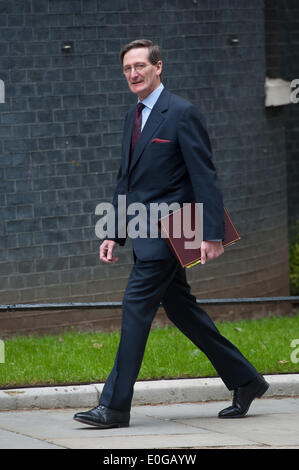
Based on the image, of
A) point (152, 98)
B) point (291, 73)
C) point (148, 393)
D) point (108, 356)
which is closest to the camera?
point (152, 98)

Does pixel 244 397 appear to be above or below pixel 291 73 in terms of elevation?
below

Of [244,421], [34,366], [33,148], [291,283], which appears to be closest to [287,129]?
[291,283]

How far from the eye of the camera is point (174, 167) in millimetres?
6473

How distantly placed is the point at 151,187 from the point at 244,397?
1402 millimetres

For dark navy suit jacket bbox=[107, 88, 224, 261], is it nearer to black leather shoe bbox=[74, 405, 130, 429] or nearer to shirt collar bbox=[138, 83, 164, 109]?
shirt collar bbox=[138, 83, 164, 109]

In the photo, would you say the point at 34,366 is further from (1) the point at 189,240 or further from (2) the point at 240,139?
(2) the point at 240,139

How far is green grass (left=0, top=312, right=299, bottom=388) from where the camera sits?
7719mm

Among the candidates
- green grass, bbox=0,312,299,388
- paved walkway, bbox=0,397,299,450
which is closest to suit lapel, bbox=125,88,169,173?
paved walkway, bbox=0,397,299,450

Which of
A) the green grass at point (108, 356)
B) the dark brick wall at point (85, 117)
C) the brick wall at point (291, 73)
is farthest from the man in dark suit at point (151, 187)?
the brick wall at point (291, 73)

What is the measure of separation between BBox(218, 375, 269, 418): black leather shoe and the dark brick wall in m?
3.41

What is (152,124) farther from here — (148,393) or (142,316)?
(148,393)

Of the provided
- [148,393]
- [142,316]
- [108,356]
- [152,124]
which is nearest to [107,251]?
[142,316]

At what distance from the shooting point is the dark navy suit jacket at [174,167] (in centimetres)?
634
